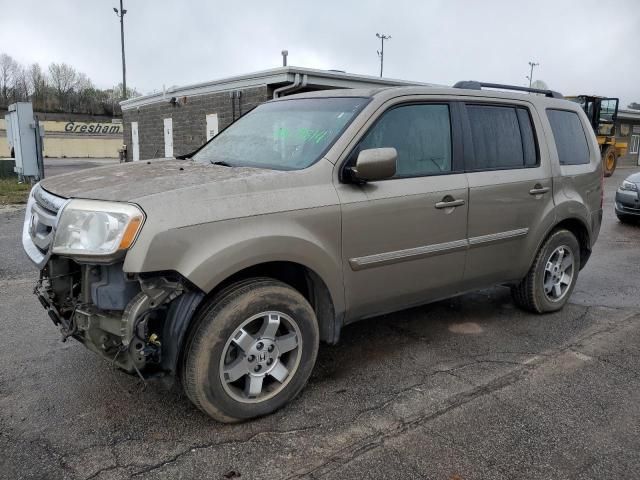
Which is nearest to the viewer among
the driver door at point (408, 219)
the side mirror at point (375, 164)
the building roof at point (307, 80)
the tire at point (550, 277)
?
the side mirror at point (375, 164)

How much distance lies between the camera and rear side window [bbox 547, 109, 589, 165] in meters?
4.74

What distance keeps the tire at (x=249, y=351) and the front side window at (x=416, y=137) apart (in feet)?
Result: 3.73

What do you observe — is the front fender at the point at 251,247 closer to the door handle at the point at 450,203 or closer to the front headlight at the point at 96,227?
the front headlight at the point at 96,227

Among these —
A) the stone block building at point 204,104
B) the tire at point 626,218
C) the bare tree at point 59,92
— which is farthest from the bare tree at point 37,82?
the tire at point 626,218

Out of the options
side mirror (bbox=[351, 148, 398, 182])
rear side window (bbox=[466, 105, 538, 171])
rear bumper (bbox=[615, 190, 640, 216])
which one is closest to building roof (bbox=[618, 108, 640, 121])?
rear bumper (bbox=[615, 190, 640, 216])

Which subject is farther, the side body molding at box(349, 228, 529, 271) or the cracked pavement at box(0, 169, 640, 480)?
the side body molding at box(349, 228, 529, 271)

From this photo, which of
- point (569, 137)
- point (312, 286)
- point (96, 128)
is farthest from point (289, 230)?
point (96, 128)

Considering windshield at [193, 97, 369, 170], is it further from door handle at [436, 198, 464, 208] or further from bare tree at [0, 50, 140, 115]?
bare tree at [0, 50, 140, 115]

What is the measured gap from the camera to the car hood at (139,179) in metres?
2.78

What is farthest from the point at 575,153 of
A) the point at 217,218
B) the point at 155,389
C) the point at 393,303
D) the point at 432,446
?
the point at 155,389

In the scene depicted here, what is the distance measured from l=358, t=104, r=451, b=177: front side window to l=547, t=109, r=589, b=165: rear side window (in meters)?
1.42

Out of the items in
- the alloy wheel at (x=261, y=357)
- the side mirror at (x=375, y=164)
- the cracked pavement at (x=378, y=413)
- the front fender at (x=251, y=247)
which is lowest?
the cracked pavement at (x=378, y=413)

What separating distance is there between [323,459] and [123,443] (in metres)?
1.05

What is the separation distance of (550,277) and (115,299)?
3.75m
